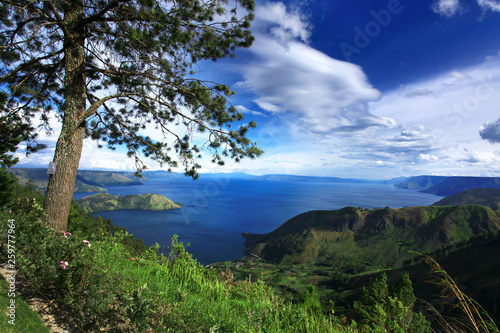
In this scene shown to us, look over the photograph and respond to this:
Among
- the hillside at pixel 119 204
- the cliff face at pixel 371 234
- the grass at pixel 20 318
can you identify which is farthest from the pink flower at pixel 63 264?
the hillside at pixel 119 204

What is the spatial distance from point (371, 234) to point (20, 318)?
196 m

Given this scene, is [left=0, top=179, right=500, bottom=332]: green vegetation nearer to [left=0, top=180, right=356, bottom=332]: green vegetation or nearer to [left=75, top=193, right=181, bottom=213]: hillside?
[left=0, top=180, right=356, bottom=332]: green vegetation

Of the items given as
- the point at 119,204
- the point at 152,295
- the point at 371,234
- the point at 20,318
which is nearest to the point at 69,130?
the point at 20,318

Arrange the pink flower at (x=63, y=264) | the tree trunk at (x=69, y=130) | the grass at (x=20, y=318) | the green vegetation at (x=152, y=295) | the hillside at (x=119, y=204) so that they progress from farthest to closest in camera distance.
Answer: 1. the hillside at (x=119, y=204)
2. the tree trunk at (x=69, y=130)
3. the pink flower at (x=63, y=264)
4. the grass at (x=20, y=318)
5. the green vegetation at (x=152, y=295)

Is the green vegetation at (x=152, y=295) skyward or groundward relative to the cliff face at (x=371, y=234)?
skyward

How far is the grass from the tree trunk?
2525mm

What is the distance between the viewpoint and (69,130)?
5766 mm

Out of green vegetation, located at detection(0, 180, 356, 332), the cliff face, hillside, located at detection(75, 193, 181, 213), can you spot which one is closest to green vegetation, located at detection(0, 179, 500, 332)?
green vegetation, located at detection(0, 180, 356, 332)

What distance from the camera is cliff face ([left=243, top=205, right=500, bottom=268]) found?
461ft

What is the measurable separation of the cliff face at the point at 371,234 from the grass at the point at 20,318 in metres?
131

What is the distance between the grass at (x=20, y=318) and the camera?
294 centimetres

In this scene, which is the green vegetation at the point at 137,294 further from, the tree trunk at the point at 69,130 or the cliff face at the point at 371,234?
the cliff face at the point at 371,234

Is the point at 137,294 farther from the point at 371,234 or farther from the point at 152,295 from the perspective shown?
the point at 371,234

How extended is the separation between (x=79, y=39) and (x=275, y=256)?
5620 inches
